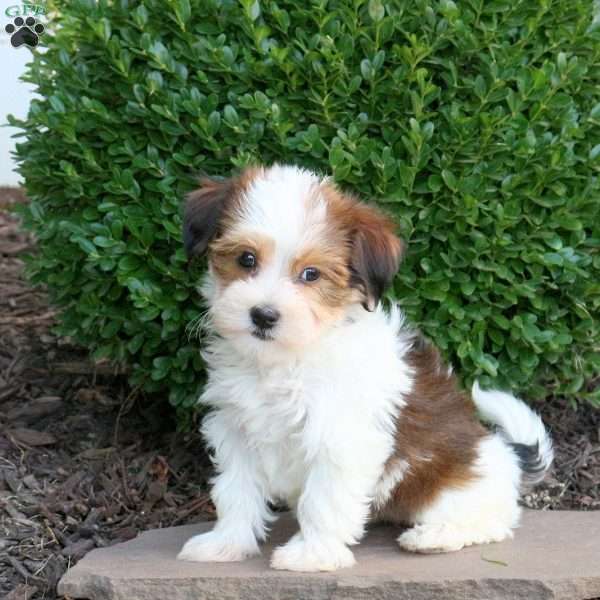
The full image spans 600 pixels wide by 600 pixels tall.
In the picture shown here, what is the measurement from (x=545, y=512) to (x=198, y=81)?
8.79ft

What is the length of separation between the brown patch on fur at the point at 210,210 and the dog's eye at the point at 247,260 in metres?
0.17

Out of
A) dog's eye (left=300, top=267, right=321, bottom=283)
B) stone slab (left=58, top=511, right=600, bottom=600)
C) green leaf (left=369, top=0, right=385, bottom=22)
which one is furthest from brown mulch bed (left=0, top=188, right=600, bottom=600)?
green leaf (left=369, top=0, right=385, bottom=22)

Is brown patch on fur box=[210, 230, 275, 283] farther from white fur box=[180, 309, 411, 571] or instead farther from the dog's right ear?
white fur box=[180, 309, 411, 571]

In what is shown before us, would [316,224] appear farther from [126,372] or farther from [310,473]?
[126,372]

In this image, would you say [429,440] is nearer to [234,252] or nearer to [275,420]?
[275,420]

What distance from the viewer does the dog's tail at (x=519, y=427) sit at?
4.82 metres

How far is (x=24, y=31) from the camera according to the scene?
6.76 metres

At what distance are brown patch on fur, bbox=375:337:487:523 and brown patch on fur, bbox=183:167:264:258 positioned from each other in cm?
101

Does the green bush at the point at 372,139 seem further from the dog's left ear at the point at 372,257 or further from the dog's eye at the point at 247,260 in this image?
the dog's eye at the point at 247,260

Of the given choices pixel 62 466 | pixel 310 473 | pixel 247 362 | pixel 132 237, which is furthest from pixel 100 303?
pixel 310 473

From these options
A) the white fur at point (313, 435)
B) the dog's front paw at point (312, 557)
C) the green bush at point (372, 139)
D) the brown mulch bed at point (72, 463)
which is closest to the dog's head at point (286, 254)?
the white fur at point (313, 435)

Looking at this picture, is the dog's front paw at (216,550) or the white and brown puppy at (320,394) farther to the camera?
the dog's front paw at (216,550)

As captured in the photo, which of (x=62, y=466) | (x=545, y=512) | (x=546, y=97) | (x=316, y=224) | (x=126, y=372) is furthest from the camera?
(x=126, y=372)

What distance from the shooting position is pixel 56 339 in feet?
22.1
